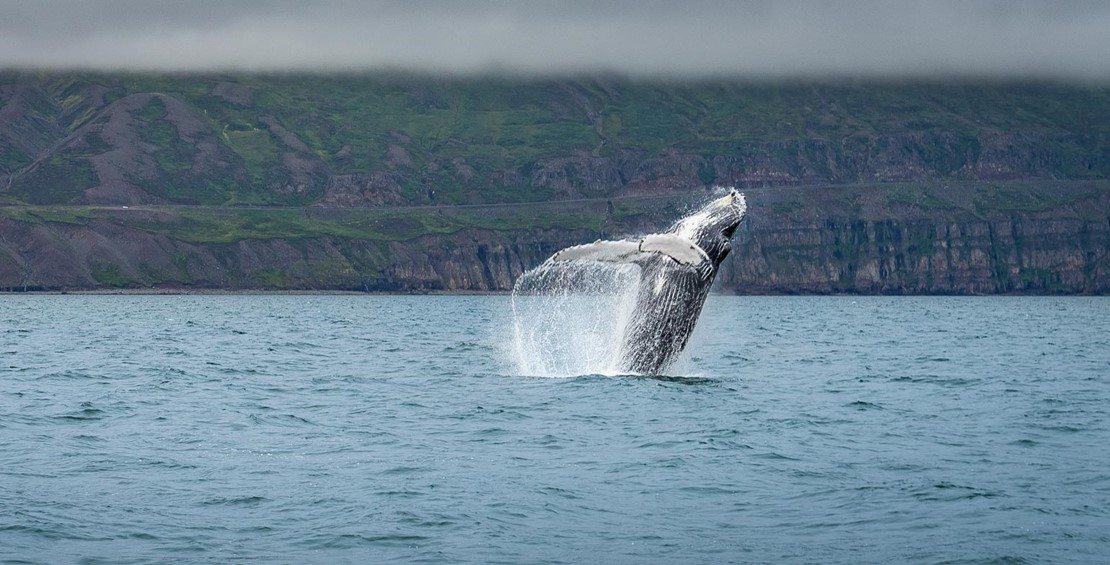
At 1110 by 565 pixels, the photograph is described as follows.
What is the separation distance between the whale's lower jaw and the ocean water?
587mm

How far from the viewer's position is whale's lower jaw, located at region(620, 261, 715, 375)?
77.2 feet

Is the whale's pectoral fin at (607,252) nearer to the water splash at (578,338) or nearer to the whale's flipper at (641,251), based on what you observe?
the whale's flipper at (641,251)

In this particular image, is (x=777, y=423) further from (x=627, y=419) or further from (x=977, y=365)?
(x=977, y=365)

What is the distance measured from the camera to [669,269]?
23.5 meters

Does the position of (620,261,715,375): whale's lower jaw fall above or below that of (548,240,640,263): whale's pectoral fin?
below

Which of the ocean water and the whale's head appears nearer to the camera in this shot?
the ocean water

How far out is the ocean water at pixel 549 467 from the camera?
1492cm

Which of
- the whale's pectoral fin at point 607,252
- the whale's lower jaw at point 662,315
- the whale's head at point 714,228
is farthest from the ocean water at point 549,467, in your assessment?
the whale's head at point 714,228

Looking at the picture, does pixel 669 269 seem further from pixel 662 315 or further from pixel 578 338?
pixel 578 338

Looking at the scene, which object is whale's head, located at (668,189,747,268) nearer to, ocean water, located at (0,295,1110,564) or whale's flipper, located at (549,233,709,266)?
whale's flipper, located at (549,233,709,266)

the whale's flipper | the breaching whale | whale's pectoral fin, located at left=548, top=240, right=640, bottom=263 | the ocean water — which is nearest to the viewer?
the ocean water

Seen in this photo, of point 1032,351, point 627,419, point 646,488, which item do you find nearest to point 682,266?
point 627,419

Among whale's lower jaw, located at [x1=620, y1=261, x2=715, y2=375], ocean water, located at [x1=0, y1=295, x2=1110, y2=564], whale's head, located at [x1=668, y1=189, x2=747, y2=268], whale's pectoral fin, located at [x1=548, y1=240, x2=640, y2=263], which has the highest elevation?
whale's head, located at [x1=668, y1=189, x2=747, y2=268]

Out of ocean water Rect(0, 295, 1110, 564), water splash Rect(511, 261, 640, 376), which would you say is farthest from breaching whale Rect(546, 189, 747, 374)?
ocean water Rect(0, 295, 1110, 564)
